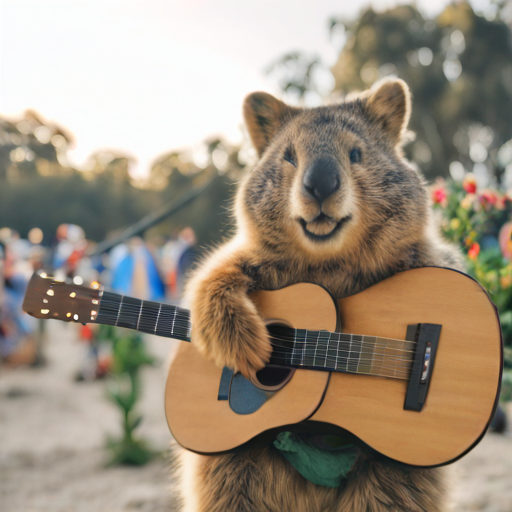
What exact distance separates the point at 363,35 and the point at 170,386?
13.1m

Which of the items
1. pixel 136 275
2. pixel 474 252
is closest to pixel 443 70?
pixel 136 275

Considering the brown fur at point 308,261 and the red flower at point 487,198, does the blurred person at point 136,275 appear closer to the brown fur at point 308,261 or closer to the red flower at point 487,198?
the red flower at point 487,198

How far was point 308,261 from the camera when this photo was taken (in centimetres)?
140

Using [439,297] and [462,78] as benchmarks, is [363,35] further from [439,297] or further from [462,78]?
[439,297]

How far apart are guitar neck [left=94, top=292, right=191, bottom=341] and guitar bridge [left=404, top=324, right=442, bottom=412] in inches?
26.9

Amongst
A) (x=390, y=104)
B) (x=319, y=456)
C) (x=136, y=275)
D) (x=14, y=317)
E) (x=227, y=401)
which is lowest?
(x=14, y=317)

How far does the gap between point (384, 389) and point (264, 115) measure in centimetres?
100

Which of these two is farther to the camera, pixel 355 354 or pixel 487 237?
pixel 487 237

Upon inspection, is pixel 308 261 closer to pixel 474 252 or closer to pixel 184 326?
pixel 184 326

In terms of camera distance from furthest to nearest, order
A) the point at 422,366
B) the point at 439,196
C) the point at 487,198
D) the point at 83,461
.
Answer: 1. the point at 83,461
2. the point at 439,196
3. the point at 487,198
4. the point at 422,366

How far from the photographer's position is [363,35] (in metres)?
12.4

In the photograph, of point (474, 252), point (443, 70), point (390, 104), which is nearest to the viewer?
point (390, 104)

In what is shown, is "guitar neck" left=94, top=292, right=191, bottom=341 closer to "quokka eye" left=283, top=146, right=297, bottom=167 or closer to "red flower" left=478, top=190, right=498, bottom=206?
"quokka eye" left=283, top=146, right=297, bottom=167

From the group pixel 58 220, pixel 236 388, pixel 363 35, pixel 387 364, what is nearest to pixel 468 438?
pixel 387 364
